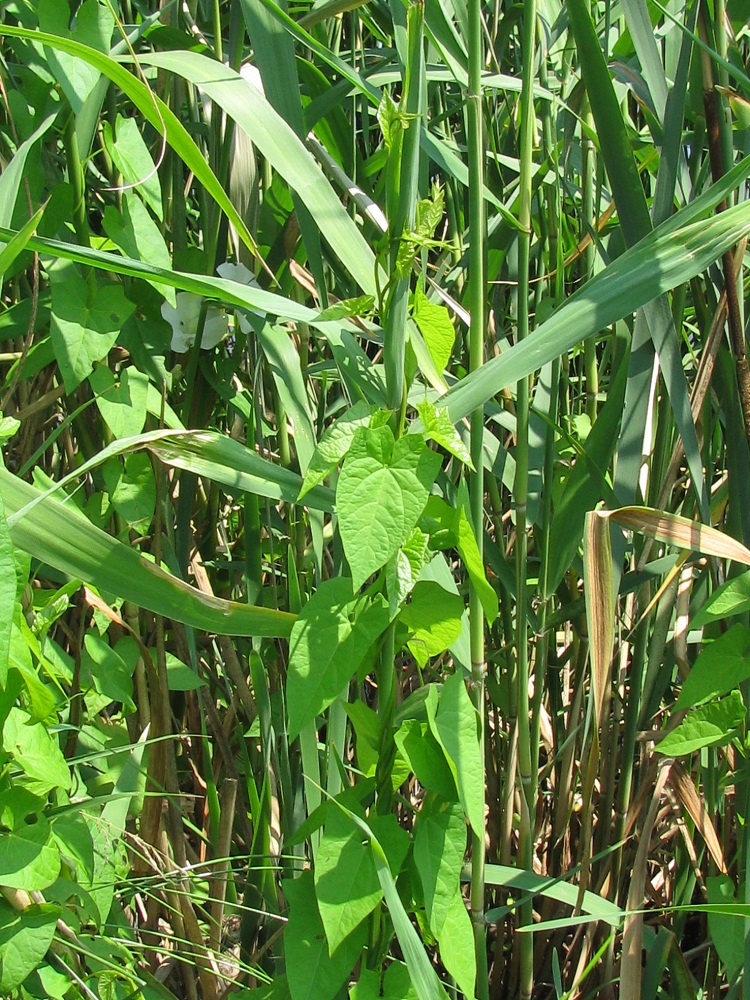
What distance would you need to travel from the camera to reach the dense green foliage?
1.83ft

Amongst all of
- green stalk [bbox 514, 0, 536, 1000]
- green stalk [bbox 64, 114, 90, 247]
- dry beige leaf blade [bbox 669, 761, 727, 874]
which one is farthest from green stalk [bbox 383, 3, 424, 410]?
dry beige leaf blade [bbox 669, 761, 727, 874]

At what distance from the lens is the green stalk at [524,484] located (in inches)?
26.1

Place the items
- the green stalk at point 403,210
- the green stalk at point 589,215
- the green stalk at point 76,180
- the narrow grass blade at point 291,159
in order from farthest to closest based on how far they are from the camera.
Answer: the green stalk at point 589,215 → the green stalk at point 76,180 → the narrow grass blade at point 291,159 → the green stalk at point 403,210

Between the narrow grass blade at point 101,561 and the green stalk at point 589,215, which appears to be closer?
the narrow grass blade at point 101,561

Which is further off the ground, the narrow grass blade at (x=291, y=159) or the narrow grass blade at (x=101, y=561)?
the narrow grass blade at (x=291, y=159)

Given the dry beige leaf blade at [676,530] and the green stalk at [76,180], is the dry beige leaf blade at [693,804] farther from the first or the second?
the green stalk at [76,180]

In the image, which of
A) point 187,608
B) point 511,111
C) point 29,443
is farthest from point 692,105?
point 29,443

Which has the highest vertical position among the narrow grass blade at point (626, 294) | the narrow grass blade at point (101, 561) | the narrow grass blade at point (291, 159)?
the narrow grass blade at point (291, 159)

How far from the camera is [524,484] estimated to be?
73 cm

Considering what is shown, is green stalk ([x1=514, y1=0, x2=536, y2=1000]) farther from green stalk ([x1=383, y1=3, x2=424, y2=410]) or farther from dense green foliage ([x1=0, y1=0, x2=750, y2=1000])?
green stalk ([x1=383, y1=3, x2=424, y2=410])

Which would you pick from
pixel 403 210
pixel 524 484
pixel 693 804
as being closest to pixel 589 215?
pixel 524 484

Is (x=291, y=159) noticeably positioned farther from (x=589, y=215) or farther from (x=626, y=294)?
(x=589, y=215)

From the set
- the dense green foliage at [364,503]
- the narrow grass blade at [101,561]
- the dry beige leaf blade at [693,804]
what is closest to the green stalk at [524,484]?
the dense green foliage at [364,503]

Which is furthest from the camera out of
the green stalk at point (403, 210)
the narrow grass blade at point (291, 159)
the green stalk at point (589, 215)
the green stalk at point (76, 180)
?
the green stalk at point (589, 215)
